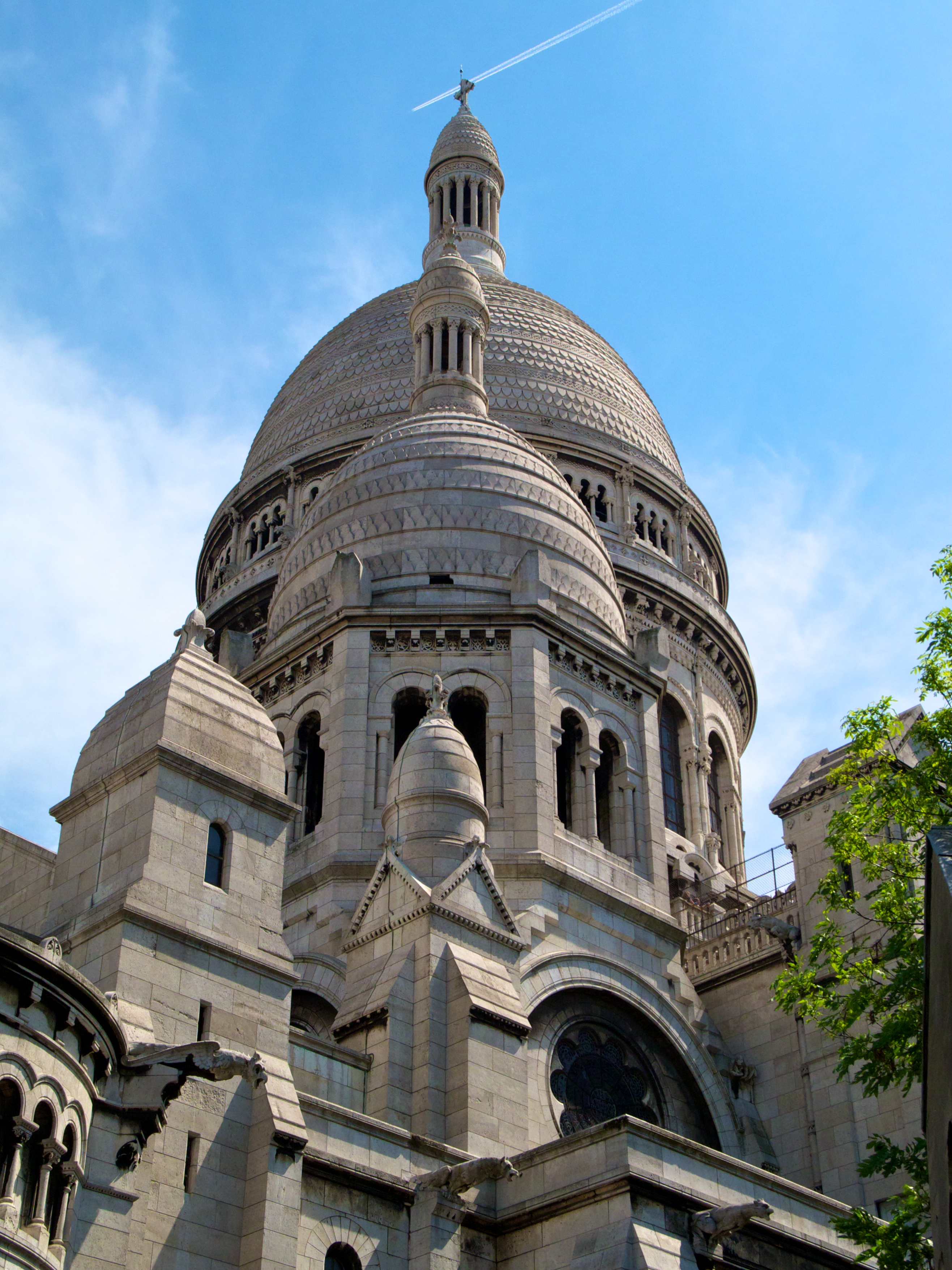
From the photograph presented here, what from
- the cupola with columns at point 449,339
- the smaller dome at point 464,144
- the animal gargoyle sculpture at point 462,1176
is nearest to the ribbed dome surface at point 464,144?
the smaller dome at point 464,144

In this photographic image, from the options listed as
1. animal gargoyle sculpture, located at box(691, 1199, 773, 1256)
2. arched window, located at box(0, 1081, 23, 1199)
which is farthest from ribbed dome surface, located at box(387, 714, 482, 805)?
arched window, located at box(0, 1081, 23, 1199)

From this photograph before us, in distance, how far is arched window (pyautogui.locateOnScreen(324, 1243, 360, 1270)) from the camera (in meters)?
25.3

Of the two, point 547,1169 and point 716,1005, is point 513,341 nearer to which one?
point 716,1005

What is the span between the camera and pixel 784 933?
37656mm

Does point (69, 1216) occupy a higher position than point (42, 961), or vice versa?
point (42, 961)

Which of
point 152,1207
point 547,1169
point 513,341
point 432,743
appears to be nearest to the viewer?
point 152,1207

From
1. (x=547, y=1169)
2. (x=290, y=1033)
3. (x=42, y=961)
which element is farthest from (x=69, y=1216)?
(x=547, y=1169)

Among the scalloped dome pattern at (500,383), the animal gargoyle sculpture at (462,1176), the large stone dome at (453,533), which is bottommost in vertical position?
the animal gargoyle sculpture at (462,1176)

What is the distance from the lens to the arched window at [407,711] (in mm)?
39625

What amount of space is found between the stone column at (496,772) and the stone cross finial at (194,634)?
9.10 metres

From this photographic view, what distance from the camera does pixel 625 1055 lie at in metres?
36.1

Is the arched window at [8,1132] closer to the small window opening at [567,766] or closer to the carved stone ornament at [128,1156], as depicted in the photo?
the carved stone ornament at [128,1156]

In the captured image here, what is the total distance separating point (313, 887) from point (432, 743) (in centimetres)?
501

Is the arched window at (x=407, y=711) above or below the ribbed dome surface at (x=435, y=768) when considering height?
above
